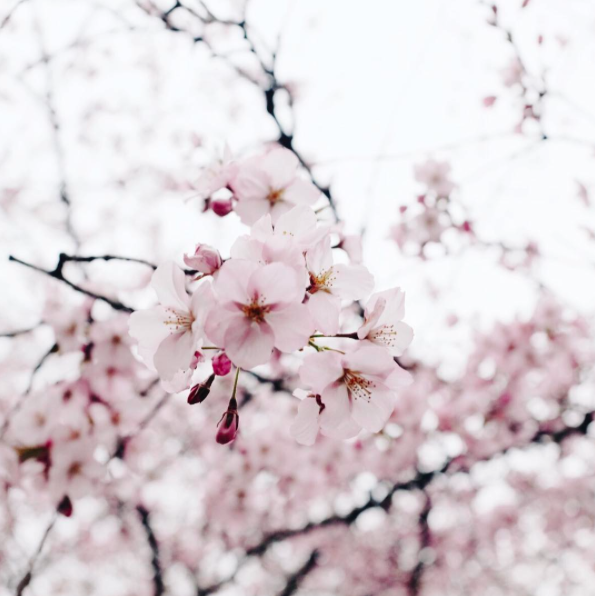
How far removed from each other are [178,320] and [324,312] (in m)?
0.30

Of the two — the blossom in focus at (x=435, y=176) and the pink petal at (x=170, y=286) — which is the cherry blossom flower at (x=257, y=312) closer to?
the pink petal at (x=170, y=286)

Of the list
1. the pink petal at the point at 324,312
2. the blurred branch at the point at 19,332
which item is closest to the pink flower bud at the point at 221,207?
the pink petal at the point at 324,312

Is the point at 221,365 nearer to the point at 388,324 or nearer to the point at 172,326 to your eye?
the point at 172,326

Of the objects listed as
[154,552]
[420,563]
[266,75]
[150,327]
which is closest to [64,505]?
[150,327]

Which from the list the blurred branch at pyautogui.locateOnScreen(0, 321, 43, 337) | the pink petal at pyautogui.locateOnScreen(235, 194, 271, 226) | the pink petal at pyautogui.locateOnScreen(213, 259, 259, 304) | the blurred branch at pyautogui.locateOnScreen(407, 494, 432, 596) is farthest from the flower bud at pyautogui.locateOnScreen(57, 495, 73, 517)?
the blurred branch at pyautogui.locateOnScreen(407, 494, 432, 596)

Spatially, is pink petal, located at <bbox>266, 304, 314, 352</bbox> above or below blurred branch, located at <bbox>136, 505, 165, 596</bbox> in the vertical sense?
above

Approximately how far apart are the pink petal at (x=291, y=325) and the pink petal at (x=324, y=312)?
5cm

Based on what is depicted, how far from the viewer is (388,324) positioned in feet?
3.56

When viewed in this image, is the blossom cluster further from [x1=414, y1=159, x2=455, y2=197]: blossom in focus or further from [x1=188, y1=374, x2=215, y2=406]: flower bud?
[x1=414, y1=159, x2=455, y2=197]: blossom in focus

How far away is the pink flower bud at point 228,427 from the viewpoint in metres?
0.98


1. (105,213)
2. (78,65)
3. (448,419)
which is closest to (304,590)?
(448,419)

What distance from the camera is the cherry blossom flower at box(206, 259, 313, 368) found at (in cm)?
88

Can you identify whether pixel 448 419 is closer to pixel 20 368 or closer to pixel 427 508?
pixel 427 508

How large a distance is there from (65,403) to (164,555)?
6169mm
